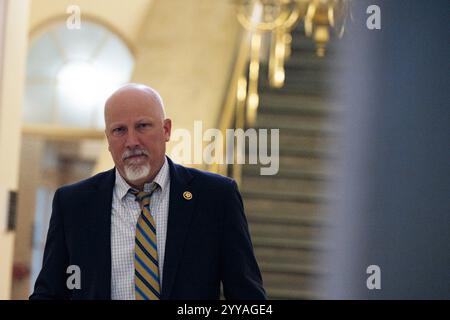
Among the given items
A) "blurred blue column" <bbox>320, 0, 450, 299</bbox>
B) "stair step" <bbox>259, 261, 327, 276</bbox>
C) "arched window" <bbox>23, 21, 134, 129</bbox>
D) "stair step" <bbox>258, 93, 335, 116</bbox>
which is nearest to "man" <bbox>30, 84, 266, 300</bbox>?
"blurred blue column" <bbox>320, 0, 450, 299</bbox>

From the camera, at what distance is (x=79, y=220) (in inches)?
103

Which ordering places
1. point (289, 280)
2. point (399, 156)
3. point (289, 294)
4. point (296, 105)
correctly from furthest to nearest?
point (296, 105)
point (289, 280)
point (289, 294)
point (399, 156)

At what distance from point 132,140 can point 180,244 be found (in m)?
0.31

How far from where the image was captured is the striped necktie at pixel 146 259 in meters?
2.49

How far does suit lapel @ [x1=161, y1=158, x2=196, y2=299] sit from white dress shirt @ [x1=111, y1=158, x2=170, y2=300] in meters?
0.03

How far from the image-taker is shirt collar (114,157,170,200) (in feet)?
8.51

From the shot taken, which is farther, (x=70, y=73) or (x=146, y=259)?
(x=70, y=73)

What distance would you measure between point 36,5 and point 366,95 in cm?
693

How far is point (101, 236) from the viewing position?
8.40ft

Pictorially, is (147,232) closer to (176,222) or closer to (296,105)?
(176,222)

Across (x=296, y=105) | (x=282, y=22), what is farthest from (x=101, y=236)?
(x=296, y=105)

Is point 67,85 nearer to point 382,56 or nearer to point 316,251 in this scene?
point 316,251

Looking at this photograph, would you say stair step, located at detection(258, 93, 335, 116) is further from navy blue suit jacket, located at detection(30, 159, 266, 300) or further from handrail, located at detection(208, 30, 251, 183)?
navy blue suit jacket, located at detection(30, 159, 266, 300)

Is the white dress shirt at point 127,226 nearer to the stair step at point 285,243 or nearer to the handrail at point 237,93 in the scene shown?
the handrail at point 237,93
